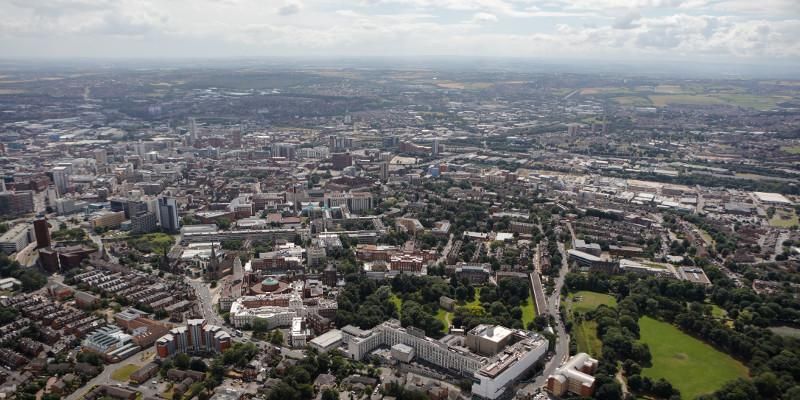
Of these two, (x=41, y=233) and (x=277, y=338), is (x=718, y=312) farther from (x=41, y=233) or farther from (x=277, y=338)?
(x=41, y=233)

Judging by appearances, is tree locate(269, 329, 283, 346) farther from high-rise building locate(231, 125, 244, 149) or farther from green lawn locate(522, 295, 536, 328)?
high-rise building locate(231, 125, 244, 149)

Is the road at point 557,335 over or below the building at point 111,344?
below

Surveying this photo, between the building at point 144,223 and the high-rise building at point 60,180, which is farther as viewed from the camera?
the high-rise building at point 60,180

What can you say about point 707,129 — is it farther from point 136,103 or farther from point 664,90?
point 136,103

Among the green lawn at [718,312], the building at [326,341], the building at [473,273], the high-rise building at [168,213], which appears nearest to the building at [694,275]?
the green lawn at [718,312]

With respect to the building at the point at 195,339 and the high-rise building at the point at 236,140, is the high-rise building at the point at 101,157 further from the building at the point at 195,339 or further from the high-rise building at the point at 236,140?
the building at the point at 195,339
